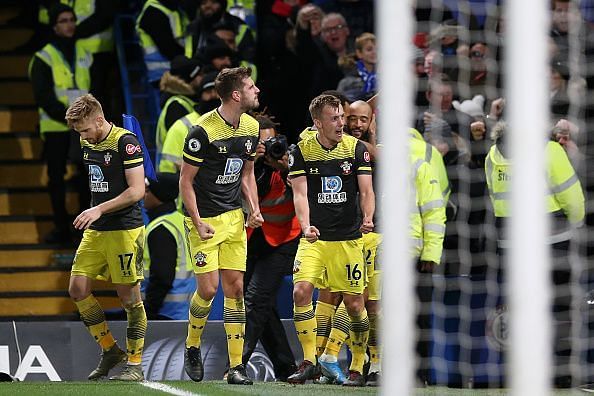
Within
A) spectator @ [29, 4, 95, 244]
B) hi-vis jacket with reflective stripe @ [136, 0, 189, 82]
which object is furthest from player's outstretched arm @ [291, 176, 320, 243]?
spectator @ [29, 4, 95, 244]

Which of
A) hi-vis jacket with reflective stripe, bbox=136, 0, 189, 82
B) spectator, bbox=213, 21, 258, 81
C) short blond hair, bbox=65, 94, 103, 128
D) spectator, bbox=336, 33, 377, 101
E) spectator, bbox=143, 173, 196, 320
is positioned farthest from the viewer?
hi-vis jacket with reflective stripe, bbox=136, 0, 189, 82

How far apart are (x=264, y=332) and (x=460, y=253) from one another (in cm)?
168

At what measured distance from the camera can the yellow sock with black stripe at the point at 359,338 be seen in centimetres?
972

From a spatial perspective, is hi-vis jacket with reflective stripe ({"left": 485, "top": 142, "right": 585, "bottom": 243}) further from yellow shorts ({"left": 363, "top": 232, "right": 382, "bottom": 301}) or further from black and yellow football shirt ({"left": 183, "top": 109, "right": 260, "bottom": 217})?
black and yellow football shirt ({"left": 183, "top": 109, "right": 260, "bottom": 217})

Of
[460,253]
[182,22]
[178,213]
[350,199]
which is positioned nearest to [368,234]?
[350,199]

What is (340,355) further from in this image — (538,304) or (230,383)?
(538,304)

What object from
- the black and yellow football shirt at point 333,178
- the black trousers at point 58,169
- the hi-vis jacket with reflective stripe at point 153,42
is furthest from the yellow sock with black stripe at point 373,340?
the black trousers at point 58,169

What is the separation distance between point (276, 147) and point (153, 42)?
3.37 m

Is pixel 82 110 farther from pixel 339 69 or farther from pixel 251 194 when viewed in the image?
pixel 339 69

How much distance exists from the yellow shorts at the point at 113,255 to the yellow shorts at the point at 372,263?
1.63 metres

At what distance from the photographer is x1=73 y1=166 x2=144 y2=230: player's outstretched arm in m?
9.14

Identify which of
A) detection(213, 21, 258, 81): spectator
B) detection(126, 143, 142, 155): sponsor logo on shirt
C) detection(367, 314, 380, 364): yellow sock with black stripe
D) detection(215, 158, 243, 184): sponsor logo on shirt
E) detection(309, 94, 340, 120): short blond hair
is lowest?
detection(367, 314, 380, 364): yellow sock with black stripe

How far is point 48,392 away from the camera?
8789 millimetres

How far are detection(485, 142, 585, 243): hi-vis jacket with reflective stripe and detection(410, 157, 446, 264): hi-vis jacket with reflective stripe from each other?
0.40 meters
